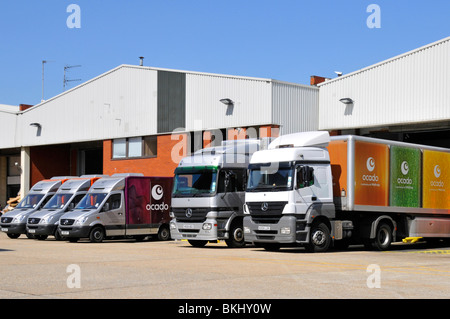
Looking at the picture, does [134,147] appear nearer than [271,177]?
No

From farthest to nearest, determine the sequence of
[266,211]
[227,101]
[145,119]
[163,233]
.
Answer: [145,119] < [227,101] < [163,233] < [266,211]

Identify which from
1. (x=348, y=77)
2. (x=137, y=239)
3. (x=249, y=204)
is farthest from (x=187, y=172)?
(x=348, y=77)

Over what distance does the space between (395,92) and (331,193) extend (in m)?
11.7

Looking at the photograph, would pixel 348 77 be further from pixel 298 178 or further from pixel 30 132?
pixel 30 132

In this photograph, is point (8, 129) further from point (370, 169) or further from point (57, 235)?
point (370, 169)

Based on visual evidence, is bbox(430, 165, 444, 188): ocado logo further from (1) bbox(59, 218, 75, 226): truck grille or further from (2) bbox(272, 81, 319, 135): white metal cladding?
(1) bbox(59, 218, 75, 226): truck grille

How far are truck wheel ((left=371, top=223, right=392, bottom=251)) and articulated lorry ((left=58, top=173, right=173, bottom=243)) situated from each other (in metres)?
9.50

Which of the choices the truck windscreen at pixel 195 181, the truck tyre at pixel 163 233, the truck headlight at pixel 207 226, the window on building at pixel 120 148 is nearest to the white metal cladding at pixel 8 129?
the window on building at pixel 120 148

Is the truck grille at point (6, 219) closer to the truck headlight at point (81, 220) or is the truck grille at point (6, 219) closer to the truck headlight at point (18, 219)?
the truck headlight at point (18, 219)

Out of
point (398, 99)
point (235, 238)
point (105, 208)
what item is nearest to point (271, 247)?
point (235, 238)

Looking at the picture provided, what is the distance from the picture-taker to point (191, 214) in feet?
→ 69.6

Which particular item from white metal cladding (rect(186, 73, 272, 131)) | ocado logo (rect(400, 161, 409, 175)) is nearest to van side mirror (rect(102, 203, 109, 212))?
white metal cladding (rect(186, 73, 272, 131))

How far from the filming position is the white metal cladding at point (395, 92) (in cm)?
2739

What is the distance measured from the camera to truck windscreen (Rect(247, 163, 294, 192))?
59.9 feet
